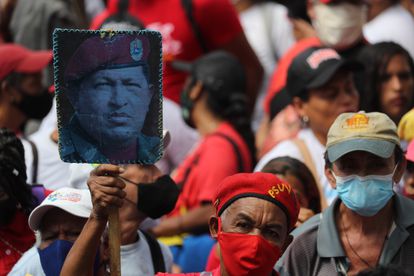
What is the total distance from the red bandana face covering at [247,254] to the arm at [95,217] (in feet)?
1.72

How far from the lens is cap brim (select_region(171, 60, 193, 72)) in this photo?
32.2ft

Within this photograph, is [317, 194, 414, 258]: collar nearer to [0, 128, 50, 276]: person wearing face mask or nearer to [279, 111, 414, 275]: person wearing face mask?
[279, 111, 414, 275]: person wearing face mask

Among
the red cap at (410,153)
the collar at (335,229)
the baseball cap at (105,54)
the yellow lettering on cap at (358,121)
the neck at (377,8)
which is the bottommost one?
the collar at (335,229)

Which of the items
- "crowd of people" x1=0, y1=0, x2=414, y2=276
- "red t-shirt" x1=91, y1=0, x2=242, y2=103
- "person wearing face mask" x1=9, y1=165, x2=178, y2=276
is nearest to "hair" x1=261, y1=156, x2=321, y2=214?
"crowd of people" x1=0, y1=0, x2=414, y2=276

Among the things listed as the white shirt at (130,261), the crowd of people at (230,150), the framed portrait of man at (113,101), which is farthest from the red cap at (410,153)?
the framed portrait of man at (113,101)

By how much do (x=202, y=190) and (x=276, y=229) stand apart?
2.79 metres

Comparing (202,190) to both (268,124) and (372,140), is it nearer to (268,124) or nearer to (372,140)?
(268,124)

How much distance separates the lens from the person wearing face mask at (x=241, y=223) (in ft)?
19.6

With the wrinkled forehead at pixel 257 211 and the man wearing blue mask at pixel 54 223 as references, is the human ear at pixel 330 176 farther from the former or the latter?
the man wearing blue mask at pixel 54 223

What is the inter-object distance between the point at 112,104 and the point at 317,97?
8.62ft

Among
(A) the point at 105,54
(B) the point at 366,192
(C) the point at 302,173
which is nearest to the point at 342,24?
(C) the point at 302,173

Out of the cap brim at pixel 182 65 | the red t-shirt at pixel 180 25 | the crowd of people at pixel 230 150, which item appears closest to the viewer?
the crowd of people at pixel 230 150

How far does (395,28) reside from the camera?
10336 mm

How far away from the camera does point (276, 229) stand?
611cm
